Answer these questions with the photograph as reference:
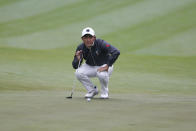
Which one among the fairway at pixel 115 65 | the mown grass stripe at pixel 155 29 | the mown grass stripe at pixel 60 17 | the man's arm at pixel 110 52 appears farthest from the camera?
the mown grass stripe at pixel 60 17

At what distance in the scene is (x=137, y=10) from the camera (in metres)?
25.0

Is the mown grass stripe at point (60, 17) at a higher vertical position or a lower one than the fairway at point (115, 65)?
higher

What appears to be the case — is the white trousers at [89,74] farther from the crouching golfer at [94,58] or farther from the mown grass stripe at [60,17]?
the mown grass stripe at [60,17]

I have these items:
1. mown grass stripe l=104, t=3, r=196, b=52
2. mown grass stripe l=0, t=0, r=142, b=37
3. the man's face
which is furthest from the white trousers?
mown grass stripe l=0, t=0, r=142, b=37

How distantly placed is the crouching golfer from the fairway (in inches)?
19.3

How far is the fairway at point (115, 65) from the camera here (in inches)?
240

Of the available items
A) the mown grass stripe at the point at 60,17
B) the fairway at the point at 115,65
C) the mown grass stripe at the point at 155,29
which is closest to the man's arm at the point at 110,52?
the fairway at the point at 115,65

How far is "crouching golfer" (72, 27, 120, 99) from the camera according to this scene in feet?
28.7

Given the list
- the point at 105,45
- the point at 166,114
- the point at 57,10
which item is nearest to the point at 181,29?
the point at 57,10

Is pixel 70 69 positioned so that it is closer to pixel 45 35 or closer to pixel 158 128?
pixel 45 35

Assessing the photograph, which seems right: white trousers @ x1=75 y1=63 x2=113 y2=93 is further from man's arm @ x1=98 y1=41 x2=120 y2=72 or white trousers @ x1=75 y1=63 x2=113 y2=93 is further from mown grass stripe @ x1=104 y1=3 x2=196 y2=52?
mown grass stripe @ x1=104 y1=3 x2=196 y2=52

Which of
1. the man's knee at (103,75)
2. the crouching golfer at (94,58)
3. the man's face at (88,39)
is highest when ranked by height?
the man's face at (88,39)

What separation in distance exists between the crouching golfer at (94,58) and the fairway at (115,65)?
19.3 inches

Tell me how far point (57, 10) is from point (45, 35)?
12.2 feet
